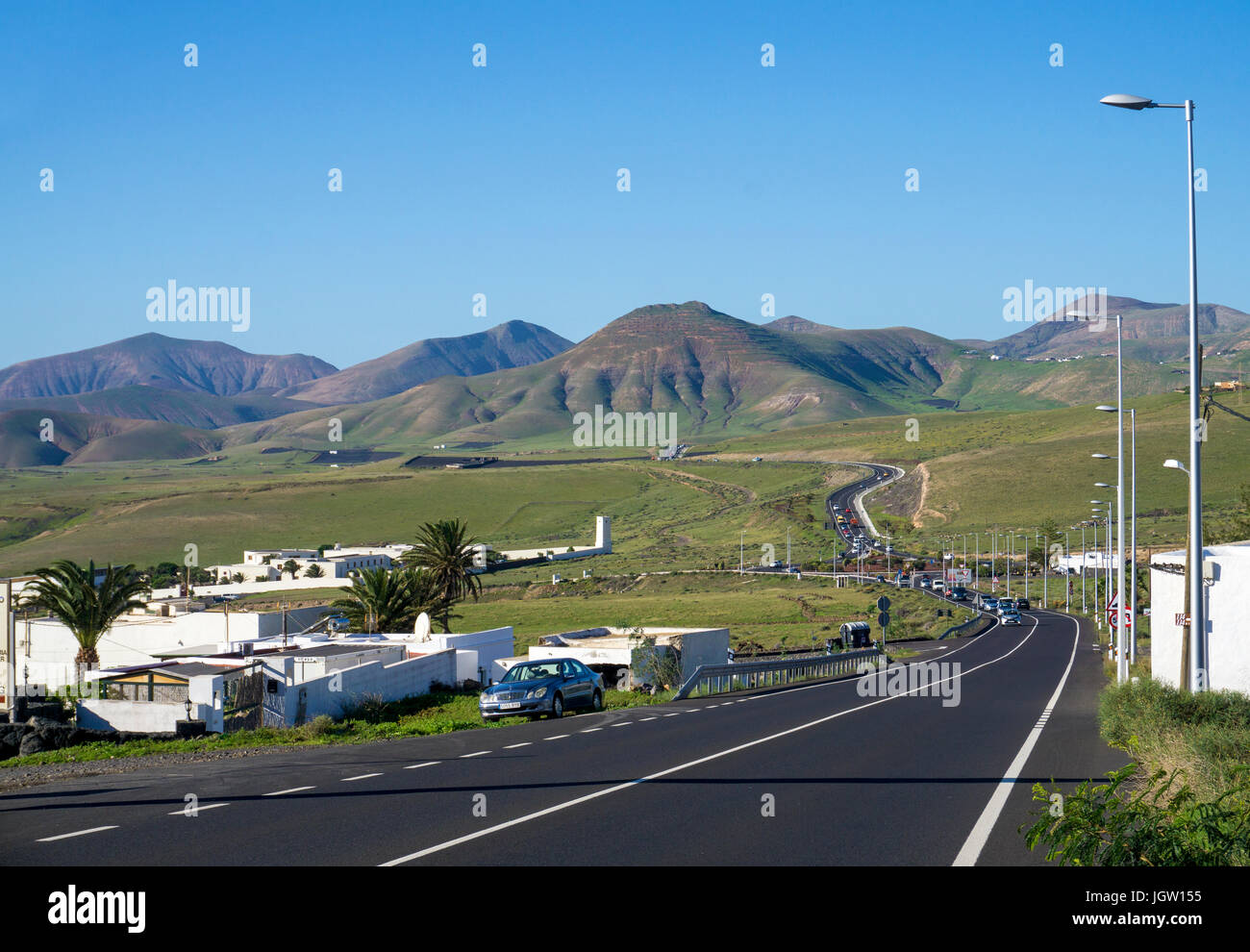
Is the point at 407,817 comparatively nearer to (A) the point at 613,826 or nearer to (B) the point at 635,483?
(A) the point at 613,826

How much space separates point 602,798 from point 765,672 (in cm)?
2298

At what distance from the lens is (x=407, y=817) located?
37.9 feet

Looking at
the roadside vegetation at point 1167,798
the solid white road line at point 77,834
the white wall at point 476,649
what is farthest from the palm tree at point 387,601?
the solid white road line at point 77,834

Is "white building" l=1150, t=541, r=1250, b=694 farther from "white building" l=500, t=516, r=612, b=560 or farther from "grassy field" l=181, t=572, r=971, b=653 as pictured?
"white building" l=500, t=516, r=612, b=560

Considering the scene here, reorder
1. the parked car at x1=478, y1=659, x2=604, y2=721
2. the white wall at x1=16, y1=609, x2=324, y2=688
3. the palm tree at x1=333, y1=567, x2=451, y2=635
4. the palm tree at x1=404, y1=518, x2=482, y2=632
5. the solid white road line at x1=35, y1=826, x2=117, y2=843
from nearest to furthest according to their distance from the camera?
1. the solid white road line at x1=35, y1=826, x2=117, y2=843
2. the parked car at x1=478, y1=659, x2=604, y2=721
3. the white wall at x1=16, y1=609, x2=324, y2=688
4. the palm tree at x1=333, y1=567, x2=451, y2=635
5. the palm tree at x1=404, y1=518, x2=482, y2=632

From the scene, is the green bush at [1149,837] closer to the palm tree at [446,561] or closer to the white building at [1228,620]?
the white building at [1228,620]

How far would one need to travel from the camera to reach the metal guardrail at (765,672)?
3144 centimetres

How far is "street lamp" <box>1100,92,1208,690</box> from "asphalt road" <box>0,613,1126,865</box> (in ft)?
7.75

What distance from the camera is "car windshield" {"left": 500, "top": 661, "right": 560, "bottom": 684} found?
25212 mm

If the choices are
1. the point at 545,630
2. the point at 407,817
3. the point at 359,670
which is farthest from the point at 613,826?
the point at 545,630

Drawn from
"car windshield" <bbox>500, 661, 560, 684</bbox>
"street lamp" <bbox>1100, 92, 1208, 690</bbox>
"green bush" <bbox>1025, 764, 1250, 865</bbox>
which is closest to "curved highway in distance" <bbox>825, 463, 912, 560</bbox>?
"car windshield" <bbox>500, 661, 560, 684</bbox>

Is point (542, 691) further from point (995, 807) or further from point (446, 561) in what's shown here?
point (446, 561)

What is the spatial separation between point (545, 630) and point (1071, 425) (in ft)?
421

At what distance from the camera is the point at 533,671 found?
25.5 m
